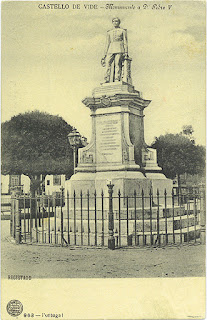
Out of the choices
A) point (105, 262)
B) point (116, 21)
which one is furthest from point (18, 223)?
point (116, 21)

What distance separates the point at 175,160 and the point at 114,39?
50.9ft

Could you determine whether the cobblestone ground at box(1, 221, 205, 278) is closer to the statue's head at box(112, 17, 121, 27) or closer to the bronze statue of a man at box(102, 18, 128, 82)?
the bronze statue of a man at box(102, 18, 128, 82)

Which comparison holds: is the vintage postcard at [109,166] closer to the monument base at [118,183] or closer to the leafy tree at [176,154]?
the monument base at [118,183]

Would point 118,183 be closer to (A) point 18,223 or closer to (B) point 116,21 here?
(A) point 18,223

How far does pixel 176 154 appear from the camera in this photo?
27.8 metres

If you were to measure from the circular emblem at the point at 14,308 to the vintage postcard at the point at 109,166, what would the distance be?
37mm

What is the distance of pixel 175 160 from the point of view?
26.4 m

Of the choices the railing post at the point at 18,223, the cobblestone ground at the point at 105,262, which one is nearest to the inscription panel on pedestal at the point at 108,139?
the railing post at the point at 18,223

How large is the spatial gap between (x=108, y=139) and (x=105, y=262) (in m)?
4.47

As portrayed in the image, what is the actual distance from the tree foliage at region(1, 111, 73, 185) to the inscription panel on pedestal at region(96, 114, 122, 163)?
733cm

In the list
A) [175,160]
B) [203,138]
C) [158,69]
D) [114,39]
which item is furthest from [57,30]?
[175,160]

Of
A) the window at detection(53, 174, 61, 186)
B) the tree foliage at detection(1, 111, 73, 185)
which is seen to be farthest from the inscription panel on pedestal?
the window at detection(53, 174, 61, 186)

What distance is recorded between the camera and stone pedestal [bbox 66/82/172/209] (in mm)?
11766

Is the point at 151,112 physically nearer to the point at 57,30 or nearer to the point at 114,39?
the point at 114,39
